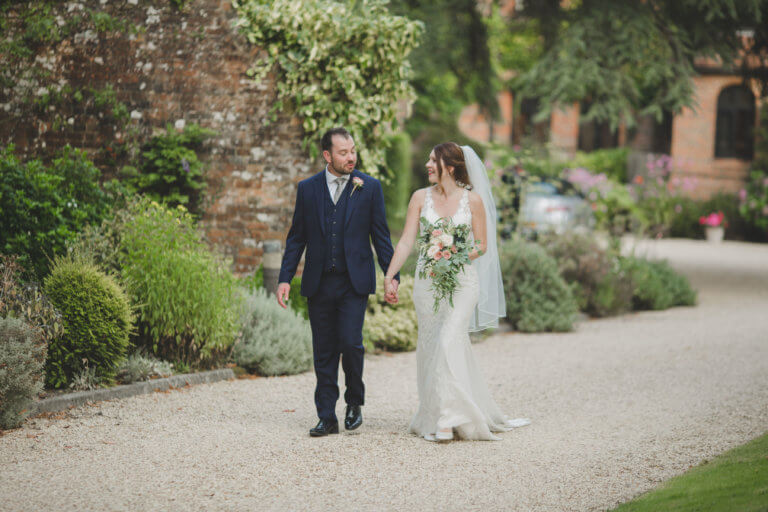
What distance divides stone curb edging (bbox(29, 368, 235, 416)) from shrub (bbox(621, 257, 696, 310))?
7301 millimetres

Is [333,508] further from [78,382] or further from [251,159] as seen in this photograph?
[251,159]

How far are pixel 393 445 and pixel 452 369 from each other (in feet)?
2.08

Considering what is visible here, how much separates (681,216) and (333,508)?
22889 millimetres

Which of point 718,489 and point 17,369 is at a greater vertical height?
point 17,369

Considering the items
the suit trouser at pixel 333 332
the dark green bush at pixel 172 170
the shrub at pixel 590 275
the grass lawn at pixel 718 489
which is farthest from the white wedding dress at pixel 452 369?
the shrub at pixel 590 275

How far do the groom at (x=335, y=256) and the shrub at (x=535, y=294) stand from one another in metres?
5.28

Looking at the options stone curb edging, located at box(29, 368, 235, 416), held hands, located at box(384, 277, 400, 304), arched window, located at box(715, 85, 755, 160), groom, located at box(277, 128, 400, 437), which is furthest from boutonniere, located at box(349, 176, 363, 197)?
arched window, located at box(715, 85, 755, 160)

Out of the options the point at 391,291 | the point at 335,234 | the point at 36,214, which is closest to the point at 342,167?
the point at 335,234

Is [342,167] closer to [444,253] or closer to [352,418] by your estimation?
[444,253]

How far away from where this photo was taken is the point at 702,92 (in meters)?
27.5

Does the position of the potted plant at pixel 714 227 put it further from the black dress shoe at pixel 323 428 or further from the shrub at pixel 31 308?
the shrub at pixel 31 308

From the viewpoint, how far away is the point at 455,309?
601cm

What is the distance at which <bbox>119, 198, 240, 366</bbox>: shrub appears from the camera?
7352 mm

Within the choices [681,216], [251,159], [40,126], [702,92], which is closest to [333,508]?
[251,159]
